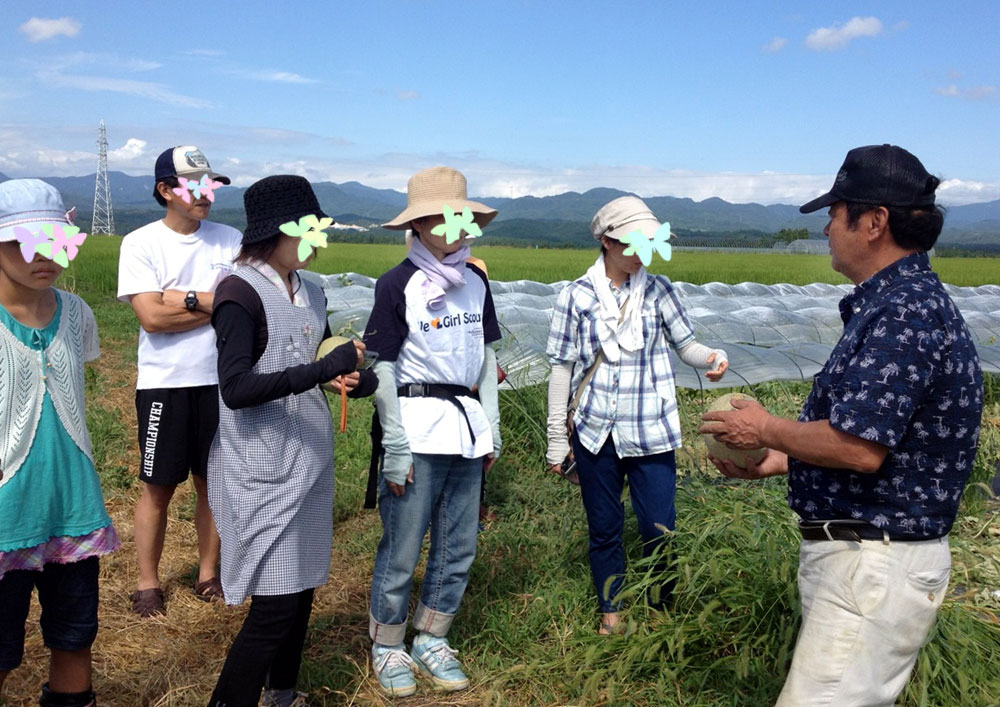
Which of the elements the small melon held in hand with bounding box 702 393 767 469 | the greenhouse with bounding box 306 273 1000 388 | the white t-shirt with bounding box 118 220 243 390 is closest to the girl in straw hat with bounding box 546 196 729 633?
the small melon held in hand with bounding box 702 393 767 469

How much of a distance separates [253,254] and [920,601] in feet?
5.82

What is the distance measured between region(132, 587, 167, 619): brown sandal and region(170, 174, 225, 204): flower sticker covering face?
1.47m

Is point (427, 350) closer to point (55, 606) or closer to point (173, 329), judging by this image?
point (173, 329)

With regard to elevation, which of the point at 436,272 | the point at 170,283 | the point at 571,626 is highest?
the point at 436,272

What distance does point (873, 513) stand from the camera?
67.5 inches

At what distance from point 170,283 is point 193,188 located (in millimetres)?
350

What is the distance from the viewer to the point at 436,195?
2.56m

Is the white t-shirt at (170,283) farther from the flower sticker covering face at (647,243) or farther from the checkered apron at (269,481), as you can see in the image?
the flower sticker covering face at (647,243)

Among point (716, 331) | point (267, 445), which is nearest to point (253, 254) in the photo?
point (267, 445)

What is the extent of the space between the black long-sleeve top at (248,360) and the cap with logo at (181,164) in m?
1.11

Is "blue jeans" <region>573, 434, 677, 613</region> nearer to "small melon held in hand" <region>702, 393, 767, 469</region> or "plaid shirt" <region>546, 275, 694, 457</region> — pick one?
"plaid shirt" <region>546, 275, 694, 457</region>

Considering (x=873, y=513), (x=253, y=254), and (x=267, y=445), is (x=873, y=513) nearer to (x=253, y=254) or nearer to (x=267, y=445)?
(x=267, y=445)

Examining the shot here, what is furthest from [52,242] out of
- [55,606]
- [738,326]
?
[738,326]

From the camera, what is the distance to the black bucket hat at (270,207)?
87.0 inches
